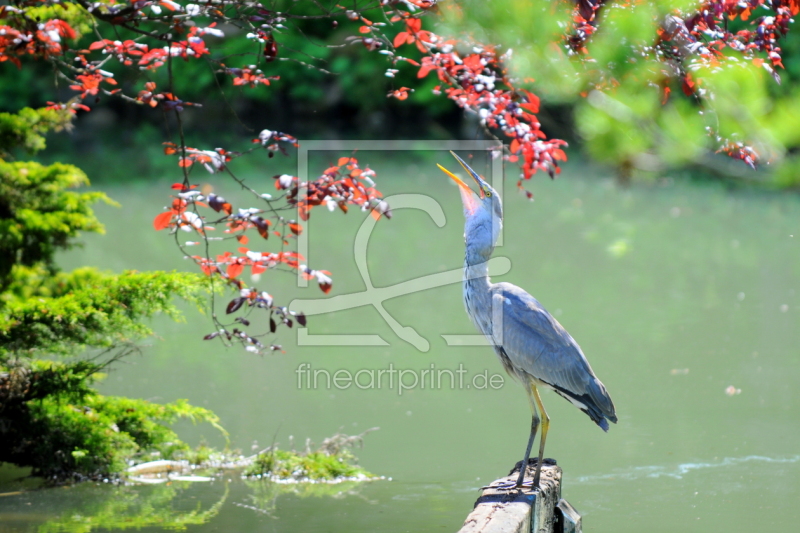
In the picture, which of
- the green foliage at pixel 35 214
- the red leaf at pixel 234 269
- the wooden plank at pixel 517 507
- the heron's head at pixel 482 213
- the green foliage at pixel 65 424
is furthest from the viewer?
the green foliage at pixel 35 214

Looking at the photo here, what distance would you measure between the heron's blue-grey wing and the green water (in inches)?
20.6

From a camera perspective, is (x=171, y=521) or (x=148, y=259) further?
(x=148, y=259)

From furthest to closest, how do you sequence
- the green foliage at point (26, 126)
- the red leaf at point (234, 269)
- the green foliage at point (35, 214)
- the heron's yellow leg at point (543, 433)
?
the green foliage at point (26, 126) → the green foliage at point (35, 214) → the red leaf at point (234, 269) → the heron's yellow leg at point (543, 433)

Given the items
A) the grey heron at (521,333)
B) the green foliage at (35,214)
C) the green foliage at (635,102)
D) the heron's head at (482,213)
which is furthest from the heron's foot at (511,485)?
the green foliage at (35,214)

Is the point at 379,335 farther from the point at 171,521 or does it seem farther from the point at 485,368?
the point at 171,521

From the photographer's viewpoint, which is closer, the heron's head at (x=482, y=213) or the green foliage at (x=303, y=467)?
the heron's head at (x=482, y=213)

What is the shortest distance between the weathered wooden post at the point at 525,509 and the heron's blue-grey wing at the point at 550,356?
35 cm

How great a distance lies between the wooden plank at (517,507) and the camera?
3.04 metres

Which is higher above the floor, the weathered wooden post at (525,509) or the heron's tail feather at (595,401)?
the heron's tail feather at (595,401)

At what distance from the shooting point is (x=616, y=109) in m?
1.61

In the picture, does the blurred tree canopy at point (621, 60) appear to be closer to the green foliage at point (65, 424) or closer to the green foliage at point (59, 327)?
the green foliage at point (59, 327)

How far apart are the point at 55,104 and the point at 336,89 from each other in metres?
17.7

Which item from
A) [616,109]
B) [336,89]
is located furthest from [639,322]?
[336,89]

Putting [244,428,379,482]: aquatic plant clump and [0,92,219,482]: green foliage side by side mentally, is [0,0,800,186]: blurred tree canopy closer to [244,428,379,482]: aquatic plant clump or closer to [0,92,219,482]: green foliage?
[0,92,219,482]: green foliage
